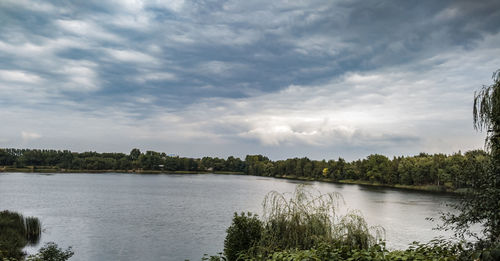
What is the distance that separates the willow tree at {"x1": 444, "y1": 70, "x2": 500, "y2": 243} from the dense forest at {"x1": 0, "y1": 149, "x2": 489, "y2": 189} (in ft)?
206

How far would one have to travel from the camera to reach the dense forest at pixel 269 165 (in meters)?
81.6

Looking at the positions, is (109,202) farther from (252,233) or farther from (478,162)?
(478,162)

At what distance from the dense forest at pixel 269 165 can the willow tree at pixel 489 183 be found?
62.7 meters

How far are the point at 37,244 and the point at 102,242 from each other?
400 centimetres

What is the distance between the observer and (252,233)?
41.3 ft

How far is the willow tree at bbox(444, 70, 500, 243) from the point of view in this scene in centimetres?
651

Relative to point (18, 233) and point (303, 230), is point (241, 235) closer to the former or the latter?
point (303, 230)

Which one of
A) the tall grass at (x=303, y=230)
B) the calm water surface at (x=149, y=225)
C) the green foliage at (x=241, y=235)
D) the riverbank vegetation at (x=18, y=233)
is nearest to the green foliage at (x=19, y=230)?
the riverbank vegetation at (x=18, y=233)

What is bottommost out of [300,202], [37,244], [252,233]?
[37,244]

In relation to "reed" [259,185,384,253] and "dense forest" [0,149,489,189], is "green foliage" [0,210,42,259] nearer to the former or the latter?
"reed" [259,185,384,253]

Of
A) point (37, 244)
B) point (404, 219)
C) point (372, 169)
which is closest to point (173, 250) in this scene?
point (37, 244)

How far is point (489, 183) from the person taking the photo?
667cm

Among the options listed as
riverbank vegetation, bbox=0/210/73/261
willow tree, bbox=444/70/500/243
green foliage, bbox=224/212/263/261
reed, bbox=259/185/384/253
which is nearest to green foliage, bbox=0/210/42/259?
riverbank vegetation, bbox=0/210/73/261

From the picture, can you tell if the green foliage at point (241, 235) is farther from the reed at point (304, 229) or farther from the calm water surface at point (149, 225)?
the calm water surface at point (149, 225)
